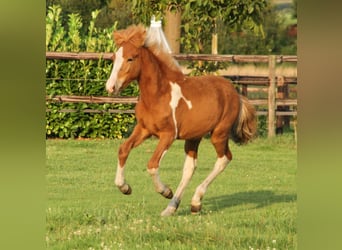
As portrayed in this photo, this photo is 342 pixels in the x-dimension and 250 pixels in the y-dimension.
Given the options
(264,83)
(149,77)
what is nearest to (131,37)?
(149,77)

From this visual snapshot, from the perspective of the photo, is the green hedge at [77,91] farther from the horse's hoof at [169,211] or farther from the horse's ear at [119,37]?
the horse's ear at [119,37]

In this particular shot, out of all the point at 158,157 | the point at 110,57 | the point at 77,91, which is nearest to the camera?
the point at 158,157

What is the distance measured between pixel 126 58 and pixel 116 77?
13 centimetres

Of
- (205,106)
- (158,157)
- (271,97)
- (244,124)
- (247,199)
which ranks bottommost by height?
(247,199)

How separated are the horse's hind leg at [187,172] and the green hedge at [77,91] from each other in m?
4.89

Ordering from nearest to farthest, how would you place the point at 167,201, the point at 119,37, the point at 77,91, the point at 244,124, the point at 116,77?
the point at 116,77 < the point at 119,37 < the point at 244,124 < the point at 167,201 < the point at 77,91

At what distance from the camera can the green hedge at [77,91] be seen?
33.7ft

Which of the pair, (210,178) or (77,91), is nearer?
(210,178)

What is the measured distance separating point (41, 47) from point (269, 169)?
684 centimetres

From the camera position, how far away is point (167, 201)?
6320 millimetres

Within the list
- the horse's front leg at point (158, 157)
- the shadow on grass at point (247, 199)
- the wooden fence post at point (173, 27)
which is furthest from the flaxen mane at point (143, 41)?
the wooden fence post at point (173, 27)

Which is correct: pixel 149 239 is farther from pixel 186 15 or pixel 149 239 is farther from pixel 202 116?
pixel 186 15

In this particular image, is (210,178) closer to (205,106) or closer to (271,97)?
(205,106)

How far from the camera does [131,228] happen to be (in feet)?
15.5
